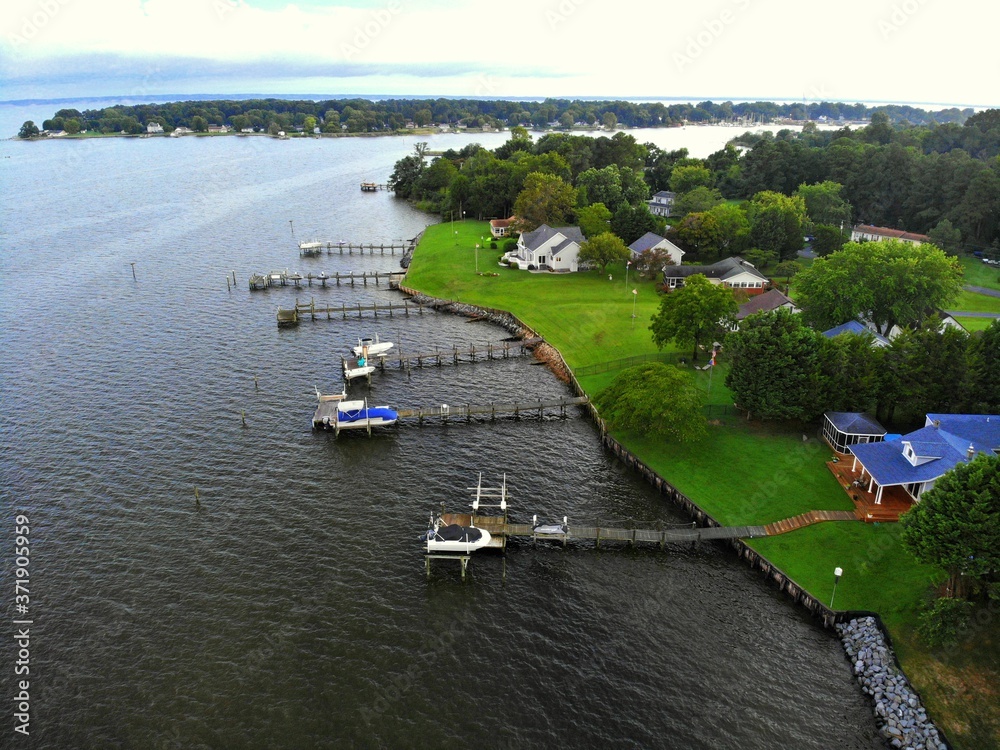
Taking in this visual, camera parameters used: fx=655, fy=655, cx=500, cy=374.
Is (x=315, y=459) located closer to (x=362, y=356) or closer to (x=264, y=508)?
(x=264, y=508)

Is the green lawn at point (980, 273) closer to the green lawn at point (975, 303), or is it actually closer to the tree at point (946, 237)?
the tree at point (946, 237)

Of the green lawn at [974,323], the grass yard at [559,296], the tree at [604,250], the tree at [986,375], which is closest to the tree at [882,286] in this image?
the green lawn at [974,323]

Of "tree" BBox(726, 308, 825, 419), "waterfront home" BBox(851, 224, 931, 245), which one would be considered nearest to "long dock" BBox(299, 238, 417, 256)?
"waterfront home" BBox(851, 224, 931, 245)

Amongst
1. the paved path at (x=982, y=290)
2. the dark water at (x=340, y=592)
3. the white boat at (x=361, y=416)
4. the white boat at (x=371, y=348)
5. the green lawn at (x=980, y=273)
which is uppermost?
the green lawn at (x=980, y=273)

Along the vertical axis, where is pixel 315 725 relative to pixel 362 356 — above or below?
below

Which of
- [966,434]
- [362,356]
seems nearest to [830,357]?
[966,434]

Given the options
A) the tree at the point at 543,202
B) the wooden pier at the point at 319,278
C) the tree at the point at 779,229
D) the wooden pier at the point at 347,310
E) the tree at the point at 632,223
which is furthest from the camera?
the tree at the point at 543,202

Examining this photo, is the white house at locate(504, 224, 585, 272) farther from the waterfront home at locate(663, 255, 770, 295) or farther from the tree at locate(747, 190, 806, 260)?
the tree at locate(747, 190, 806, 260)
